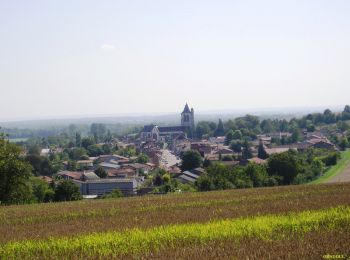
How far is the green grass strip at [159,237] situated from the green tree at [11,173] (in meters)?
24.3

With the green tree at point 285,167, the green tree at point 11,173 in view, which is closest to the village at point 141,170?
the green tree at point 285,167

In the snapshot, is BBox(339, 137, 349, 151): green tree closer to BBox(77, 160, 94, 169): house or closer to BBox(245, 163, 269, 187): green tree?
BBox(77, 160, 94, 169): house

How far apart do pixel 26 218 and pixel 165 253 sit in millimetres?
14027

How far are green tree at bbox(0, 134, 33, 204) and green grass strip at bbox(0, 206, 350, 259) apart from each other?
24342 millimetres

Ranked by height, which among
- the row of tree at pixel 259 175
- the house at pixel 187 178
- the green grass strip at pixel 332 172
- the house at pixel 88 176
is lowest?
the house at pixel 88 176

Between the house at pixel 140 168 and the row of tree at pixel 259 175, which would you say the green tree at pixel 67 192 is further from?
the house at pixel 140 168

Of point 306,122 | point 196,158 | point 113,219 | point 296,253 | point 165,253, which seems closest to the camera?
point 296,253

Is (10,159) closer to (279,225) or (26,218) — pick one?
(26,218)

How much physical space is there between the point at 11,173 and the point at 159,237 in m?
27.4

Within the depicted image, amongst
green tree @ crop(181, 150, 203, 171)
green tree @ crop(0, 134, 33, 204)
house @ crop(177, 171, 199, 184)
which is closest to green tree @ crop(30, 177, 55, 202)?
green tree @ crop(0, 134, 33, 204)

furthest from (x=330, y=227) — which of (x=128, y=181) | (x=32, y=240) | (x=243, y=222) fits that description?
(x=128, y=181)

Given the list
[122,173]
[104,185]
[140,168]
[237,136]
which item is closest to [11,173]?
[104,185]

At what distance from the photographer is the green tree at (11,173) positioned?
38438mm

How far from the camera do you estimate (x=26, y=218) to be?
23.8 metres
